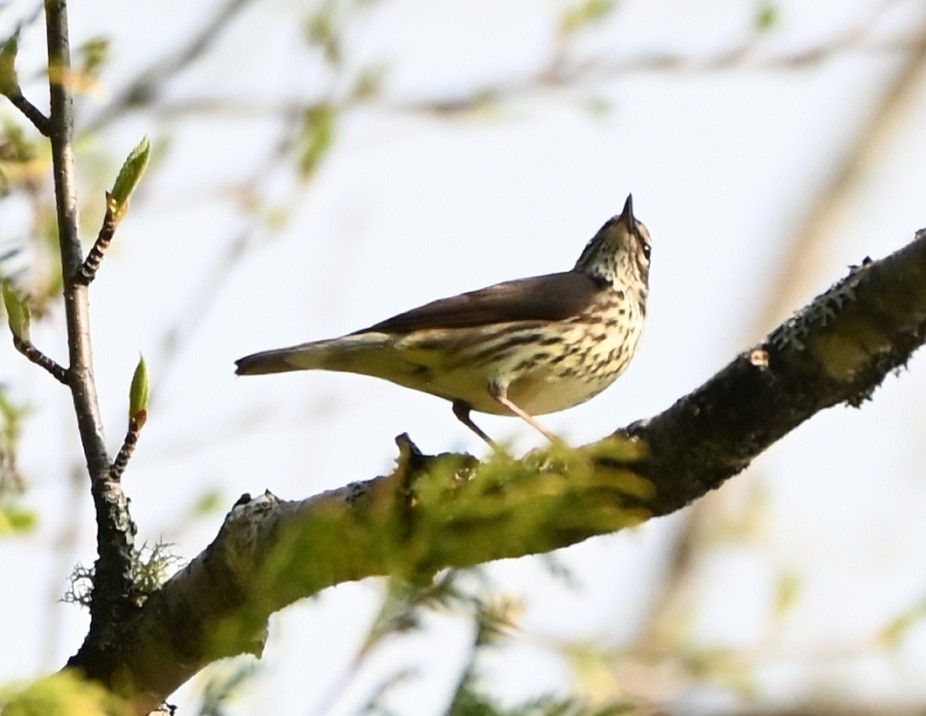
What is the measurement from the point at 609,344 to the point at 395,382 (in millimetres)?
945

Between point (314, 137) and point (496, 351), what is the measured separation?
1051 millimetres

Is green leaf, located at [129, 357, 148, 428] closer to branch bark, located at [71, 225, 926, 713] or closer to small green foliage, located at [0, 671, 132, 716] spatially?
branch bark, located at [71, 225, 926, 713]

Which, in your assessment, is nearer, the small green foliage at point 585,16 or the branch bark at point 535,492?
the branch bark at point 535,492

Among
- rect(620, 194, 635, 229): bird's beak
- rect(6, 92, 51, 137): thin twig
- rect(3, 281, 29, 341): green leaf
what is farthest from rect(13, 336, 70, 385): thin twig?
rect(620, 194, 635, 229): bird's beak

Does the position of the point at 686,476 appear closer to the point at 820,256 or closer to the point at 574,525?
the point at 574,525

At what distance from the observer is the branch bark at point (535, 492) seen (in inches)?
89.1

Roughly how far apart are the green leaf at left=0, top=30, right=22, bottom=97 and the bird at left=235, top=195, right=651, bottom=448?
2.40 m

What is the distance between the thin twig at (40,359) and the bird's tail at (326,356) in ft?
7.26

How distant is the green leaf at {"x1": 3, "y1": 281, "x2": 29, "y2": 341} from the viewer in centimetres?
297

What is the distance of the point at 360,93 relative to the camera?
559 centimetres

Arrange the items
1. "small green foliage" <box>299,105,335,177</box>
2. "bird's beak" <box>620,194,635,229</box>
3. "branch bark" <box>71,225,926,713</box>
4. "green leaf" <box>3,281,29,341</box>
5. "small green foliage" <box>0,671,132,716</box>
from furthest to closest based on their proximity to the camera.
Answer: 1. "bird's beak" <box>620,194,635,229</box>
2. "small green foliage" <box>299,105,335,177</box>
3. "green leaf" <box>3,281,29,341</box>
4. "branch bark" <box>71,225,926,713</box>
5. "small green foliage" <box>0,671,132,716</box>

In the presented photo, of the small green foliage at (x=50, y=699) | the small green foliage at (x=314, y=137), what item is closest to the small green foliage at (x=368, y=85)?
the small green foliage at (x=314, y=137)

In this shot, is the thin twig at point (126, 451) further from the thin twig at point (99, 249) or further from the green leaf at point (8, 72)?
the green leaf at point (8, 72)

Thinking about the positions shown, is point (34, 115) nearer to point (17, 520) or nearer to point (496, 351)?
point (17, 520)
